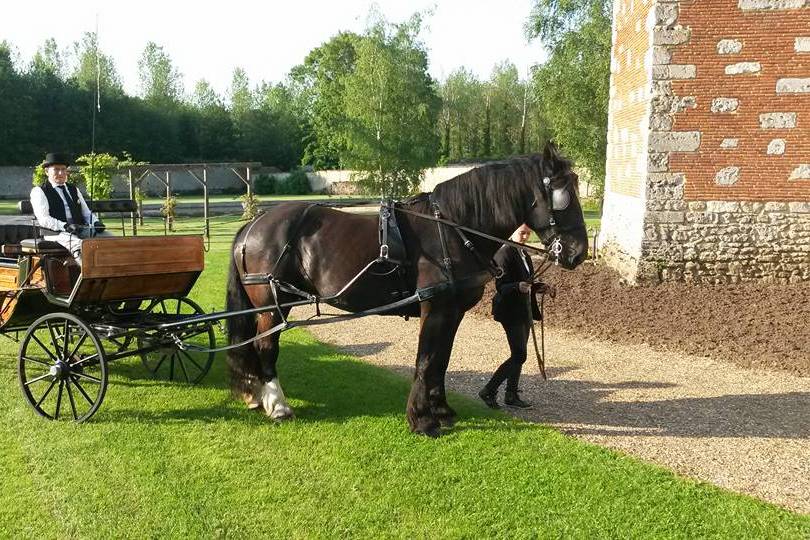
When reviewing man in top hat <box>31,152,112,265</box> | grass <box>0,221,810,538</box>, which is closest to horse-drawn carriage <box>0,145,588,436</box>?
man in top hat <box>31,152,112,265</box>

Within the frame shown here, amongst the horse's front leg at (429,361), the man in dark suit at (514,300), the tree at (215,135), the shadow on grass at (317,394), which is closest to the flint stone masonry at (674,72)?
the man in dark suit at (514,300)

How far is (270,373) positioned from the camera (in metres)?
5.84

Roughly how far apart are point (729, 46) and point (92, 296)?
9.77 m

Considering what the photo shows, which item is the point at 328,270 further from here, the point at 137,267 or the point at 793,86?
the point at 793,86

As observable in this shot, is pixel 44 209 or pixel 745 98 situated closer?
pixel 44 209

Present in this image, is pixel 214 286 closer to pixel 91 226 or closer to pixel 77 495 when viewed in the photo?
pixel 91 226

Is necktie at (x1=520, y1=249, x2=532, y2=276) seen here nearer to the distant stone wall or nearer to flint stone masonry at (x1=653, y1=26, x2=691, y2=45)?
flint stone masonry at (x1=653, y1=26, x2=691, y2=45)

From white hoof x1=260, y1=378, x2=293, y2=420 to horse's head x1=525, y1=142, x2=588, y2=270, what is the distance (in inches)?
101

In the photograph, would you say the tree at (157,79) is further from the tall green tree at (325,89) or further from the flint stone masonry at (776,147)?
the flint stone masonry at (776,147)

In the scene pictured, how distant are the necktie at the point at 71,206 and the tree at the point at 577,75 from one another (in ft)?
80.9

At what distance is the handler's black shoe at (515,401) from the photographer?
628 cm

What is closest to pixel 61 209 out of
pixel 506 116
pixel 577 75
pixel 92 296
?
pixel 92 296

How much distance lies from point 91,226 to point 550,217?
427 centimetres

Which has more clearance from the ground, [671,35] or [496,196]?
[671,35]
